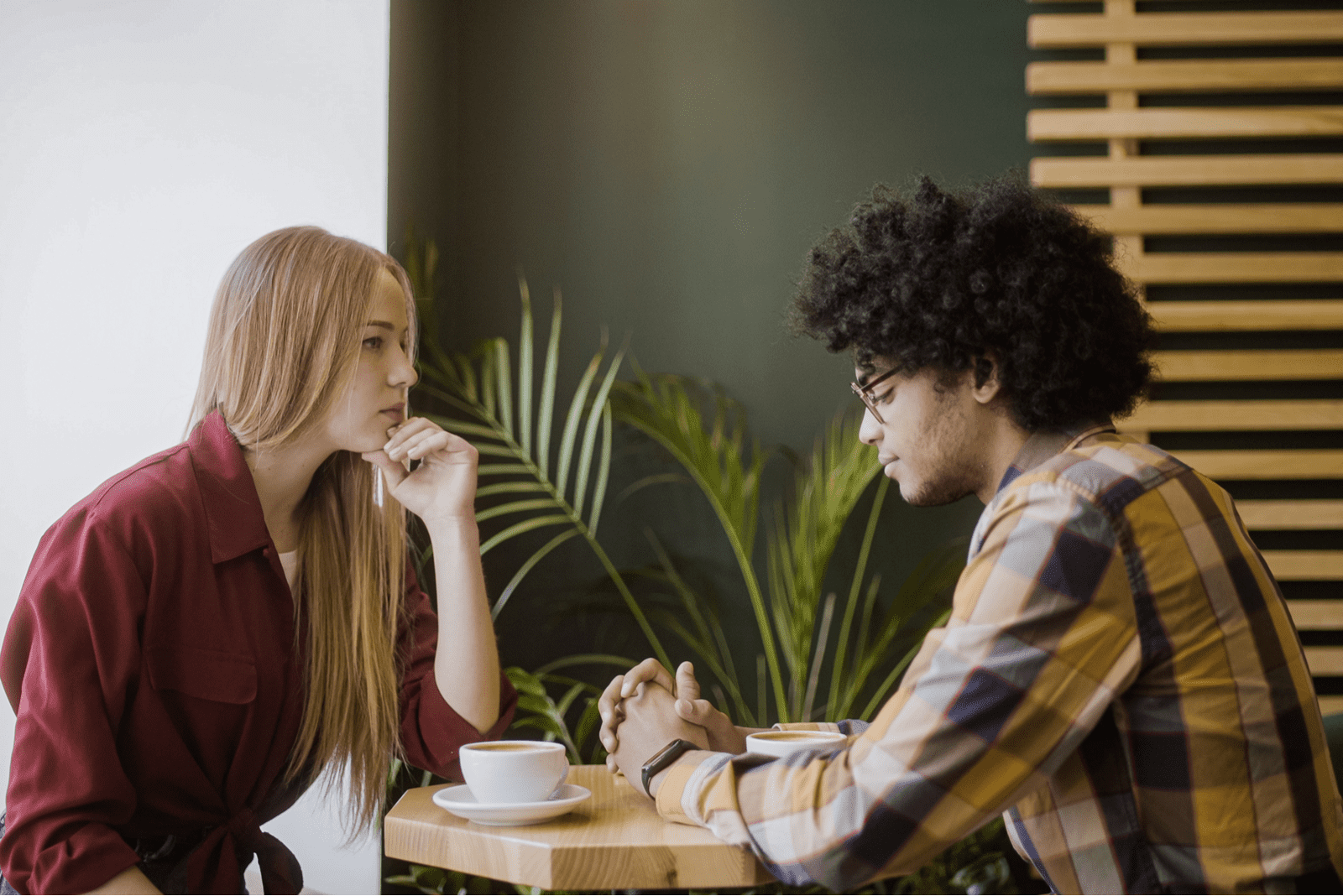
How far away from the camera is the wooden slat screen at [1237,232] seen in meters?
2.79

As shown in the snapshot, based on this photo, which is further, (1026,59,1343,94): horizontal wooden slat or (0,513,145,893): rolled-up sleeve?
(1026,59,1343,94): horizontal wooden slat

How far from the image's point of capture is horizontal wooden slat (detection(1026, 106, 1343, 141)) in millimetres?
2828

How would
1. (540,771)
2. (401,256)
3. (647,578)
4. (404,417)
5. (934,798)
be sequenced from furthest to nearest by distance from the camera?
(647,578), (401,256), (404,417), (540,771), (934,798)

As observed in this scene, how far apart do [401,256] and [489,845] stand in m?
Result: 1.71

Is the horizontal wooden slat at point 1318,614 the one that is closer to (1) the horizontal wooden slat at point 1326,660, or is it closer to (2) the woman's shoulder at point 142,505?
(1) the horizontal wooden slat at point 1326,660

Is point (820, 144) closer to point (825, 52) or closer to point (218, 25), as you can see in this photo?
point (825, 52)

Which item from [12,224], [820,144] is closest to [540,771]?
[12,224]

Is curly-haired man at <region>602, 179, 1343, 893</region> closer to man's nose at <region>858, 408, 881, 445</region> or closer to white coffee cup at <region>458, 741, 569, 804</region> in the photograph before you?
white coffee cup at <region>458, 741, 569, 804</region>

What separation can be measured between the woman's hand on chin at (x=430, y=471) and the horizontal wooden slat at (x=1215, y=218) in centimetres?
202

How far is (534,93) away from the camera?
301cm

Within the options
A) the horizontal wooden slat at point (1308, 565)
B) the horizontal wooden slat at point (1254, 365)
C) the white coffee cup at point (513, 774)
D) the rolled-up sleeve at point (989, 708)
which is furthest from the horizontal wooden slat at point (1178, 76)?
the white coffee cup at point (513, 774)

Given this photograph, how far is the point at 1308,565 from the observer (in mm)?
2756

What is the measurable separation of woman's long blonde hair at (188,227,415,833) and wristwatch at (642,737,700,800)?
55 centimetres

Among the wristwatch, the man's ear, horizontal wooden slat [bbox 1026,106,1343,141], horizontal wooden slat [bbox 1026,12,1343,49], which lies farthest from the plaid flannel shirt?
horizontal wooden slat [bbox 1026,12,1343,49]
